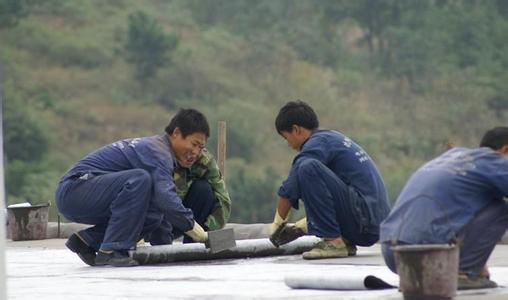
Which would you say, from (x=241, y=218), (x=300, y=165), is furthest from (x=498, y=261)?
(x=241, y=218)

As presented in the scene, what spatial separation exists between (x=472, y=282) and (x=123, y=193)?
2.89m

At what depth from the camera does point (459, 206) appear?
659 cm

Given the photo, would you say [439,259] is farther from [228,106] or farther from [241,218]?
[228,106]

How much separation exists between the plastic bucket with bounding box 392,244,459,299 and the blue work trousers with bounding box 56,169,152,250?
314 cm

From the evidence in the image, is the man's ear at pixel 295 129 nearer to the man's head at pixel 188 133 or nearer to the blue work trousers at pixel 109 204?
the man's head at pixel 188 133

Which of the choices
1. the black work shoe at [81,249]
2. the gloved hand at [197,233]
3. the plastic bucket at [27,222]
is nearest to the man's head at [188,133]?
the gloved hand at [197,233]

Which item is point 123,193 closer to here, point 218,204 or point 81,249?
point 81,249

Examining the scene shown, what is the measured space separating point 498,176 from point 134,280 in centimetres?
221

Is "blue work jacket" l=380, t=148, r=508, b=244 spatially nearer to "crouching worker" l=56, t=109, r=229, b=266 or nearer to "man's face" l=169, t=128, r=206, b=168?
"crouching worker" l=56, t=109, r=229, b=266

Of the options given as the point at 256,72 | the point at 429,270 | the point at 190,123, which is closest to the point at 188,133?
the point at 190,123

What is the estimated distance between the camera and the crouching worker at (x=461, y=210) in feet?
21.5

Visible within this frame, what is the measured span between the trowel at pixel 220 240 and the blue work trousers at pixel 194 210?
375 millimetres

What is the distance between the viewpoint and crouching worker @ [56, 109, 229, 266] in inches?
355

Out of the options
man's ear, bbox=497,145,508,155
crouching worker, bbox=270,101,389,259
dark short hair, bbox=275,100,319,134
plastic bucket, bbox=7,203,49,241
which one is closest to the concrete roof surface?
crouching worker, bbox=270,101,389,259
